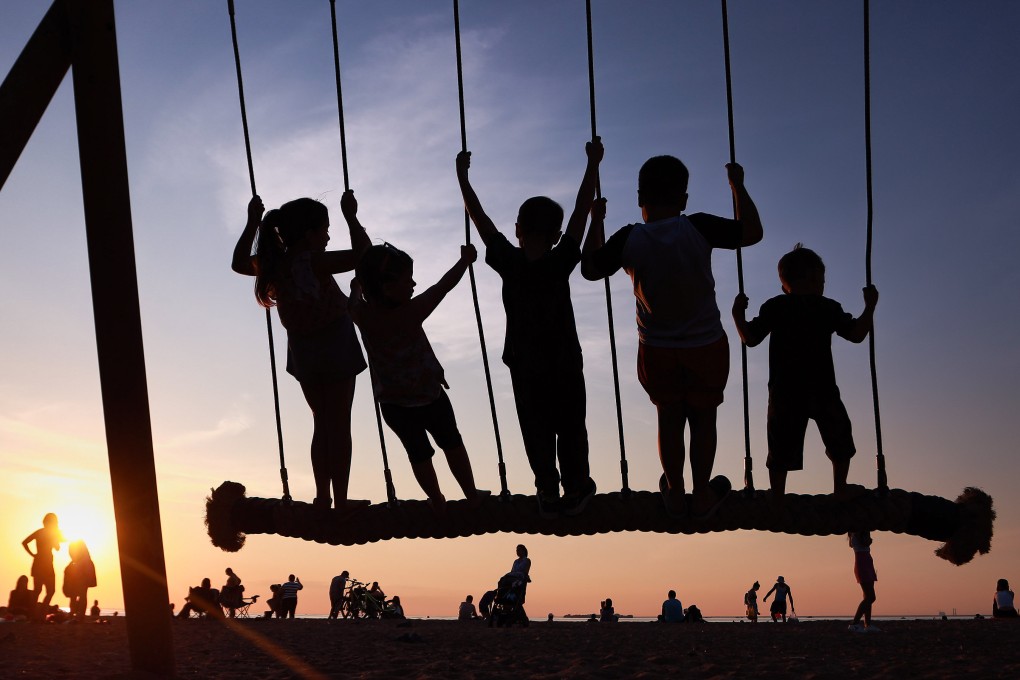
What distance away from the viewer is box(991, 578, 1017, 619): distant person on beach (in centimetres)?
1520

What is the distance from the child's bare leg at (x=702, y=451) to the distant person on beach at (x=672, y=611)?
14.4 metres

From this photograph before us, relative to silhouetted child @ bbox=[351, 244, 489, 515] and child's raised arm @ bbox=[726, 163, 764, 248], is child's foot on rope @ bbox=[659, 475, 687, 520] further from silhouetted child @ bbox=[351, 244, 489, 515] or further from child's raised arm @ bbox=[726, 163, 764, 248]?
child's raised arm @ bbox=[726, 163, 764, 248]

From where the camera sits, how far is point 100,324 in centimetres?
414

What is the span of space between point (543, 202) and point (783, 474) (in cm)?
185

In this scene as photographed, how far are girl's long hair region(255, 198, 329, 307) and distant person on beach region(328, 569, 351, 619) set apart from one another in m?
16.8

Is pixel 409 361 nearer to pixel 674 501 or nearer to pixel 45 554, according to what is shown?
pixel 674 501

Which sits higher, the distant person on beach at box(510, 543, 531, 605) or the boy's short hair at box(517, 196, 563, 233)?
the boy's short hair at box(517, 196, 563, 233)

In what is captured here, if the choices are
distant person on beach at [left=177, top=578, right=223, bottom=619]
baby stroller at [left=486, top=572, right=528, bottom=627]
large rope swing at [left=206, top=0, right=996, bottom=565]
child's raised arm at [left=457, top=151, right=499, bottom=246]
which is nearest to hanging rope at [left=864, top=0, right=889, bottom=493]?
large rope swing at [left=206, top=0, right=996, bottom=565]

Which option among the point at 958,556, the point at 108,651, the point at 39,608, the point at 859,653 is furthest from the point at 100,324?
the point at 39,608

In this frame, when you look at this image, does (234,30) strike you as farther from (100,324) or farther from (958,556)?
(958,556)

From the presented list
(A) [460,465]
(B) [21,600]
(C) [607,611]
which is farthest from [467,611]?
(A) [460,465]

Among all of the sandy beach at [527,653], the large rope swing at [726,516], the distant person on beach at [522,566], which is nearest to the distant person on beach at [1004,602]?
the sandy beach at [527,653]

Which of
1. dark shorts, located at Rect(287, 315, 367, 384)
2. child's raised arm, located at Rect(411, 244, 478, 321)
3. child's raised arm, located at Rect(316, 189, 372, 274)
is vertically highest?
child's raised arm, located at Rect(316, 189, 372, 274)

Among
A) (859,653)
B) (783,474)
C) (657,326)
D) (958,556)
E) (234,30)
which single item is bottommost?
(859,653)
